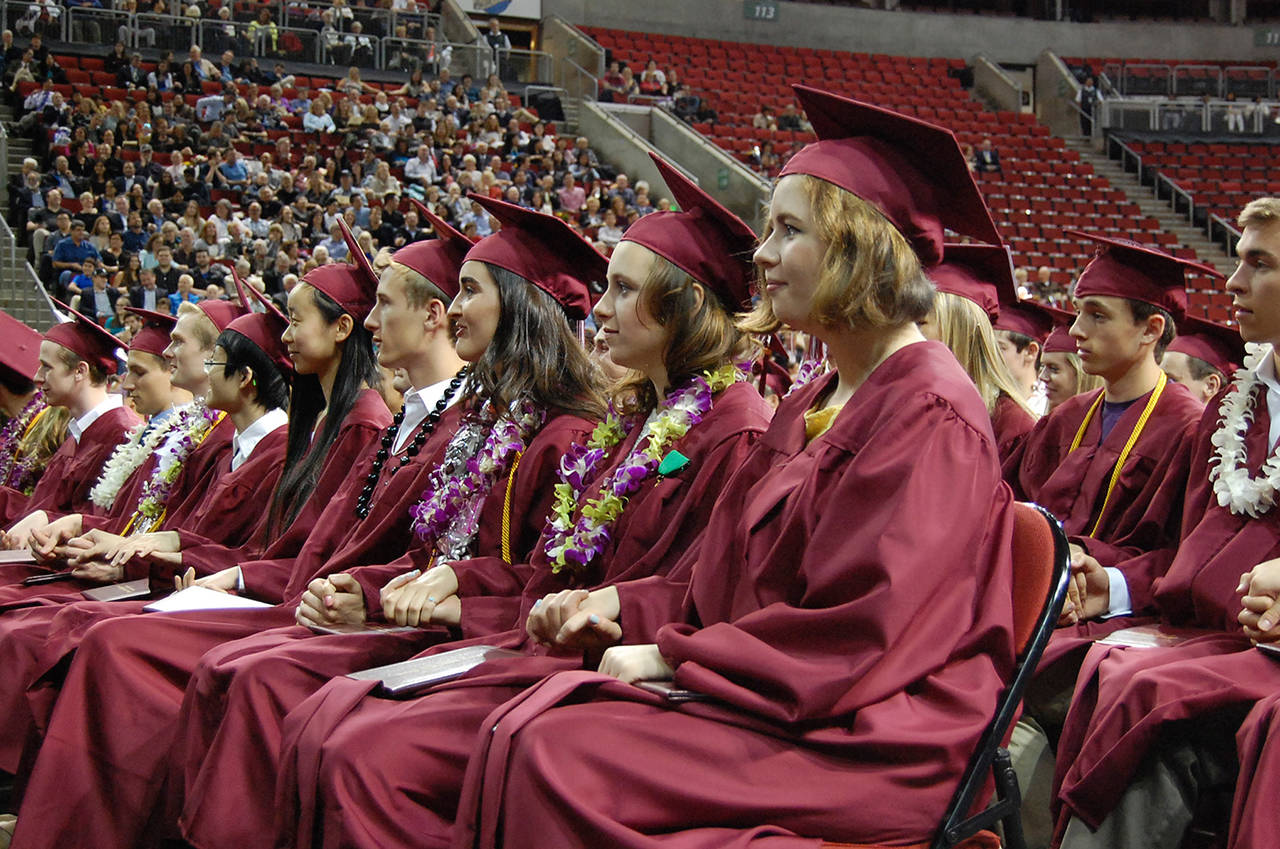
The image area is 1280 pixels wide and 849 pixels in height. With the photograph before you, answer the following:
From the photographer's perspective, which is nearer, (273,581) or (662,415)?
(662,415)

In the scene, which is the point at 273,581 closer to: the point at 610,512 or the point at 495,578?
the point at 495,578

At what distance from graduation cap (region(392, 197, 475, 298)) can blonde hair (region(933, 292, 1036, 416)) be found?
1433 millimetres

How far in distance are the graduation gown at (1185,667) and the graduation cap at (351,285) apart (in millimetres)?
2618

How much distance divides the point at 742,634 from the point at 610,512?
3.04 ft

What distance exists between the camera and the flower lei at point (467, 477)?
328cm

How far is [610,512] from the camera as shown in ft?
9.37

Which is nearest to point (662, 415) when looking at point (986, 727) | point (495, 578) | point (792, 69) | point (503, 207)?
point (495, 578)

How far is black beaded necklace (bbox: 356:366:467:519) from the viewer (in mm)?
3693

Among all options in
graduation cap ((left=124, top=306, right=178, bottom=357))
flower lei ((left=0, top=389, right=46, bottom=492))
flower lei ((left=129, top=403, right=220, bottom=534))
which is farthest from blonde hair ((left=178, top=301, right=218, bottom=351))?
flower lei ((left=0, top=389, right=46, bottom=492))

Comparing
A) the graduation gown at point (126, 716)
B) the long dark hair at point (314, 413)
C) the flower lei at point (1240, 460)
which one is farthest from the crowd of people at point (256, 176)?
the flower lei at point (1240, 460)

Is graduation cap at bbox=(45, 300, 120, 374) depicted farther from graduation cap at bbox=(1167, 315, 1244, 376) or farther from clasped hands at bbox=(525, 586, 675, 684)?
graduation cap at bbox=(1167, 315, 1244, 376)

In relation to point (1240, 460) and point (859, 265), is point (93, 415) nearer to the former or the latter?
point (859, 265)

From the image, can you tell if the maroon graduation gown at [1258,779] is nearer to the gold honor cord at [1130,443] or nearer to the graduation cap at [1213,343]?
the gold honor cord at [1130,443]

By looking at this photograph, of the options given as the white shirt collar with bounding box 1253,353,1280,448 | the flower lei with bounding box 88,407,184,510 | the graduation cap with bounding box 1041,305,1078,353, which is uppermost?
the white shirt collar with bounding box 1253,353,1280,448
